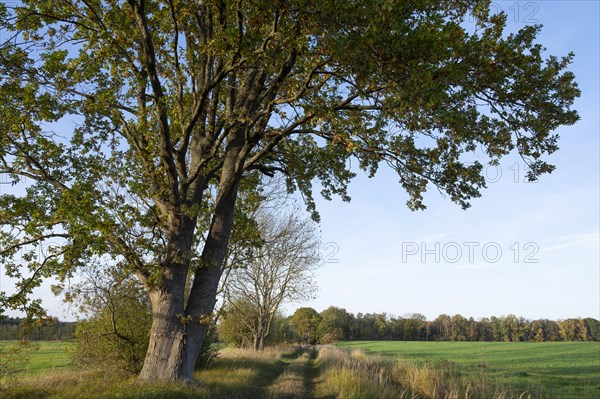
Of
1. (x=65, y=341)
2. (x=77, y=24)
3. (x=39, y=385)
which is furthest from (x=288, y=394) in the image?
(x=77, y=24)

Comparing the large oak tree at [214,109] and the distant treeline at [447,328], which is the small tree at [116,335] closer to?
the large oak tree at [214,109]

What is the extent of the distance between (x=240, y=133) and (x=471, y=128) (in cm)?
Answer: 636

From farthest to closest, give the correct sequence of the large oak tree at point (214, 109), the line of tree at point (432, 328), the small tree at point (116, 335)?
the line of tree at point (432, 328) < the small tree at point (116, 335) < the large oak tree at point (214, 109)

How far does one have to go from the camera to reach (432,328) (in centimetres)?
12888

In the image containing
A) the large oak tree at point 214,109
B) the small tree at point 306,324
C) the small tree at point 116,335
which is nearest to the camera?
the large oak tree at point 214,109

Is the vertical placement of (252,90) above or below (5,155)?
above

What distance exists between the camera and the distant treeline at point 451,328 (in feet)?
348

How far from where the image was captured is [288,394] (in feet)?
43.7

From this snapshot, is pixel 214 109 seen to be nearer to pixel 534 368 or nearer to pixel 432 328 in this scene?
pixel 534 368

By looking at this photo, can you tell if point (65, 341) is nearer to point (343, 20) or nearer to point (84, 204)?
point (84, 204)

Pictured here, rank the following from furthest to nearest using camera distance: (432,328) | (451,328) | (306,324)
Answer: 1. (432,328)
2. (451,328)
3. (306,324)

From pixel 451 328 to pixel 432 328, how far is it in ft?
26.1

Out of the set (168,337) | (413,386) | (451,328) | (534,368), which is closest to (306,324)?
(451,328)

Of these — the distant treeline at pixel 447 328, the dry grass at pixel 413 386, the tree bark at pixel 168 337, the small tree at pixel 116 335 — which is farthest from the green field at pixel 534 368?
the distant treeline at pixel 447 328
